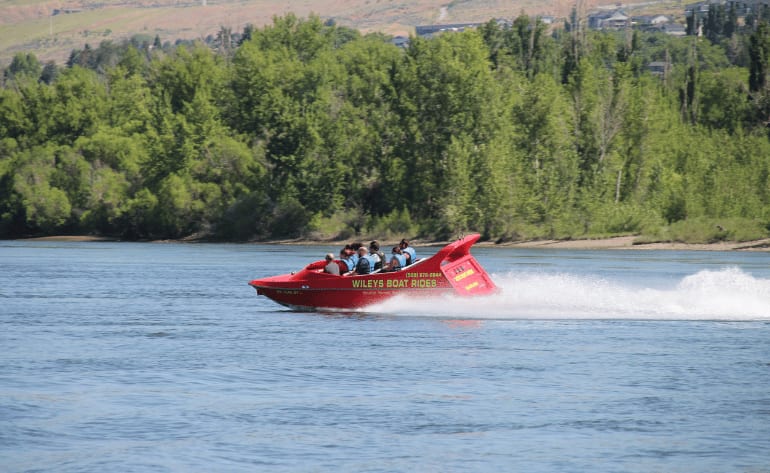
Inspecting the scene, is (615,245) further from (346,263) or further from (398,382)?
(398,382)

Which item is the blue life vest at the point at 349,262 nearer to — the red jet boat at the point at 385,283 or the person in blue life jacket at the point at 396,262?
the red jet boat at the point at 385,283

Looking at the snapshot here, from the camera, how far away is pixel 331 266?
32875 mm

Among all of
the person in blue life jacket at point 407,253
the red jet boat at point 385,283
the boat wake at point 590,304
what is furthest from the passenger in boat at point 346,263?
the person in blue life jacket at point 407,253

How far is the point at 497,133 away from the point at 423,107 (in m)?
5.82

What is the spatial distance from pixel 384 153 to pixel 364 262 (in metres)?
60.8

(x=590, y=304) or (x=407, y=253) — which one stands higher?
(x=407, y=253)

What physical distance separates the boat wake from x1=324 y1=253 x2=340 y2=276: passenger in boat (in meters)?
1.32

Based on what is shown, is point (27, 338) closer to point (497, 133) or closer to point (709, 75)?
point (497, 133)

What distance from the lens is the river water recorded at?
17422mm

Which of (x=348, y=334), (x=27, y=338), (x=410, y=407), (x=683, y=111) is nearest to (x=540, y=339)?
(x=348, y=334)

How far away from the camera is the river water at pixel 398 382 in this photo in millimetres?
A: 17422

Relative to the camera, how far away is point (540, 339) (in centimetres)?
2912

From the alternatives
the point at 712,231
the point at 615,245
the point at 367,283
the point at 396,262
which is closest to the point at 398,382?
the point at 396,262

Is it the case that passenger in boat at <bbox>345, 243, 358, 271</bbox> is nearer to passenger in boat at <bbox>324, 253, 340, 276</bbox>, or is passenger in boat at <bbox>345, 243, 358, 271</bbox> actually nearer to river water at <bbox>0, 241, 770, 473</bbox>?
passenger in boat at <bbox>324, 253, 340, 276</bbox>
